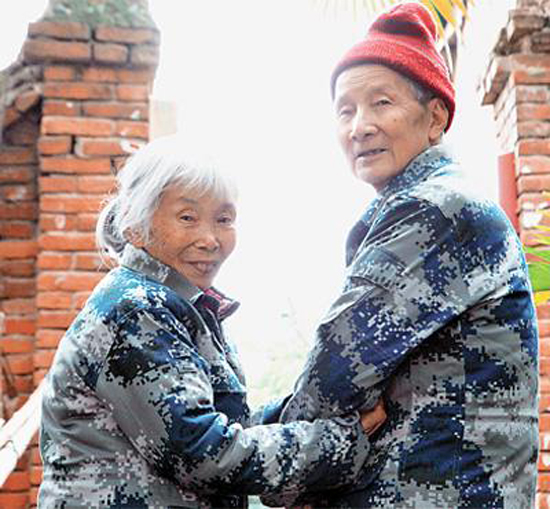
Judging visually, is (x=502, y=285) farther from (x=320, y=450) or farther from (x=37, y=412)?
(x=37, y=412)

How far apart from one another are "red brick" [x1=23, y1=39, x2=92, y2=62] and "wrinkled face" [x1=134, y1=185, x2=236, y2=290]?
2258mm

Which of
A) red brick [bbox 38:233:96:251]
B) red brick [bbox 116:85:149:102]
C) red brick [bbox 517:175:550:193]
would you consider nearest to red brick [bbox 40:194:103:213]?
red brick [bbox 38:233:96:251]

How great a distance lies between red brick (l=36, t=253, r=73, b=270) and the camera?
3383 mm

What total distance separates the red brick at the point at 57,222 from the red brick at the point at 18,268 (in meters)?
0.19

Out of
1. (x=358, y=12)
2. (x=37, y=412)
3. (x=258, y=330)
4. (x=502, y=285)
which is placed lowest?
(x=258, y=330)

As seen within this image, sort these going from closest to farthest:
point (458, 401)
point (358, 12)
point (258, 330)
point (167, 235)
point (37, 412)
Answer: point (458, 401) → point (167, 235) → point (37, 412) → point (358, 12) → point (258, 330)

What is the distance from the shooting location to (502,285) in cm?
133

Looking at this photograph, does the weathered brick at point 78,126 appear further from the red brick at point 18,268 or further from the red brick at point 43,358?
the red brick at point 43,358

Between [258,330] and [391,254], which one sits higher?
[391,254]

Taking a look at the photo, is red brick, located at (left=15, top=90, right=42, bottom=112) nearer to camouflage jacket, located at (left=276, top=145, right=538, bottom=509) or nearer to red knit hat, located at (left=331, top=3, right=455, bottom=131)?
red knit hat, located at (left=331, top=3, right=455, bottom=131)

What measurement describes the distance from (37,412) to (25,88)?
156 centimetres

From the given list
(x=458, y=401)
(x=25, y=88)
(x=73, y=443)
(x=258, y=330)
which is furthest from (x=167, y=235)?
(x=258, y=330)

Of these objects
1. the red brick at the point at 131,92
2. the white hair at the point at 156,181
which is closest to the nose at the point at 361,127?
the white hair at the point at 156,181

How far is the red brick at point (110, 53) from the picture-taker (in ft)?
11.4
